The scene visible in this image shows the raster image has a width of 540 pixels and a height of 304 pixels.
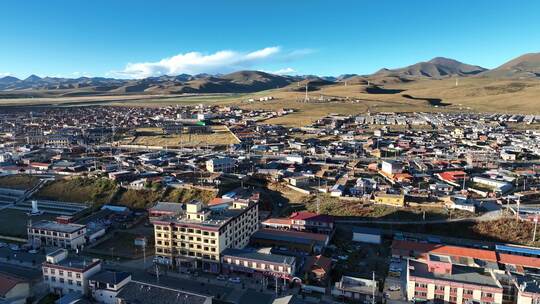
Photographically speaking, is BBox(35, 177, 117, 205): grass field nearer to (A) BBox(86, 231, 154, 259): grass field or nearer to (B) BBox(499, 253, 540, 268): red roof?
(A) BBox(86, 231, 154, 259): grass field

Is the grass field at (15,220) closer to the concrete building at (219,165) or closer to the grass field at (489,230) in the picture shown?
the concrete building at (219,165)

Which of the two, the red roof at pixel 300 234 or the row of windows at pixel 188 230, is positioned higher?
the row of windows at pixel 188 230

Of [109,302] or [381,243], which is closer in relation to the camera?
[109,302]

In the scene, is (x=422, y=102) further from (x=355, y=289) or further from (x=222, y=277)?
(x=222, y=277)

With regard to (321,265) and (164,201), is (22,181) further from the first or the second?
(321,265)

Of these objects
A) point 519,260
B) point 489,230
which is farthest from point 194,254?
point 489,230

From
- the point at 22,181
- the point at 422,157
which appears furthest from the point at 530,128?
the point at 22,181

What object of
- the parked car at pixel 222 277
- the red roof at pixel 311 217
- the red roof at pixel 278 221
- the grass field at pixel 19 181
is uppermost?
the grass field at pixel 19 181

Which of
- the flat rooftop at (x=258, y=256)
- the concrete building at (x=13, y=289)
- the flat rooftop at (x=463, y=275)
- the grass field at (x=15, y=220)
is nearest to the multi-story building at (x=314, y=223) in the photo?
Answer: the flat rooftop at (x=258, y=256)
